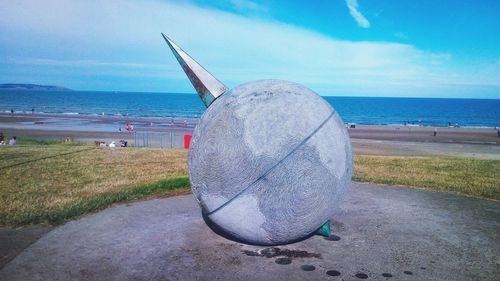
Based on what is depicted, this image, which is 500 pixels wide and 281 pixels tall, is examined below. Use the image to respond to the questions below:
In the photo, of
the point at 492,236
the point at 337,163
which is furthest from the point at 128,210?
the point at 492,236

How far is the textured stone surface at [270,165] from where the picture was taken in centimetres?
570

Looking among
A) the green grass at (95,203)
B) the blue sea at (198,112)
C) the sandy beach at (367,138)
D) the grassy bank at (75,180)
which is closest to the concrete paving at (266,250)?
the green grass at (95,203)

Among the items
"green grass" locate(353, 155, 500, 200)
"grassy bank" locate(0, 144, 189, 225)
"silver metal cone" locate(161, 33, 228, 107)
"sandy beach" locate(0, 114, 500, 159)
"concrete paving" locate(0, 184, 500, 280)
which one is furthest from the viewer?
"sandy beach" locate(0, 114, 500, 159)

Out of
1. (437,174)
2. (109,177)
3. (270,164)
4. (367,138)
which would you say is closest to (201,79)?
(270,164)

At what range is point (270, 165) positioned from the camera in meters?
5.68

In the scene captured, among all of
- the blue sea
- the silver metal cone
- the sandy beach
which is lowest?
the sandy beach

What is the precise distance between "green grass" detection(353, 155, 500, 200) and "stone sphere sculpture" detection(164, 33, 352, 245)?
5860 millimetres

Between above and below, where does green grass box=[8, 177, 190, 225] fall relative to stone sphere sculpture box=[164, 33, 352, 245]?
below

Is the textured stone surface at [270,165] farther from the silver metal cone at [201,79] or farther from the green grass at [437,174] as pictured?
the green grass at [437,174]

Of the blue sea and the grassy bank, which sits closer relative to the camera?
the grassy bank

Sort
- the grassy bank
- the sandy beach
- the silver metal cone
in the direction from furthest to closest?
1. the sandy beach
2. the grassy bank
3. the silver metal cone

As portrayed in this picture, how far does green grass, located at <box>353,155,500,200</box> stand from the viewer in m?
11.0

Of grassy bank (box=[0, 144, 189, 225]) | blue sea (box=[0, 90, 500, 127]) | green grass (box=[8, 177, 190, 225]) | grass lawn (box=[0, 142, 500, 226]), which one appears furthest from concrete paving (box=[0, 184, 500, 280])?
blue sea (box=[0, 90, 500, 127])

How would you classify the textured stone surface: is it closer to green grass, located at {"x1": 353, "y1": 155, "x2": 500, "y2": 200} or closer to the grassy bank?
the grassy bank
